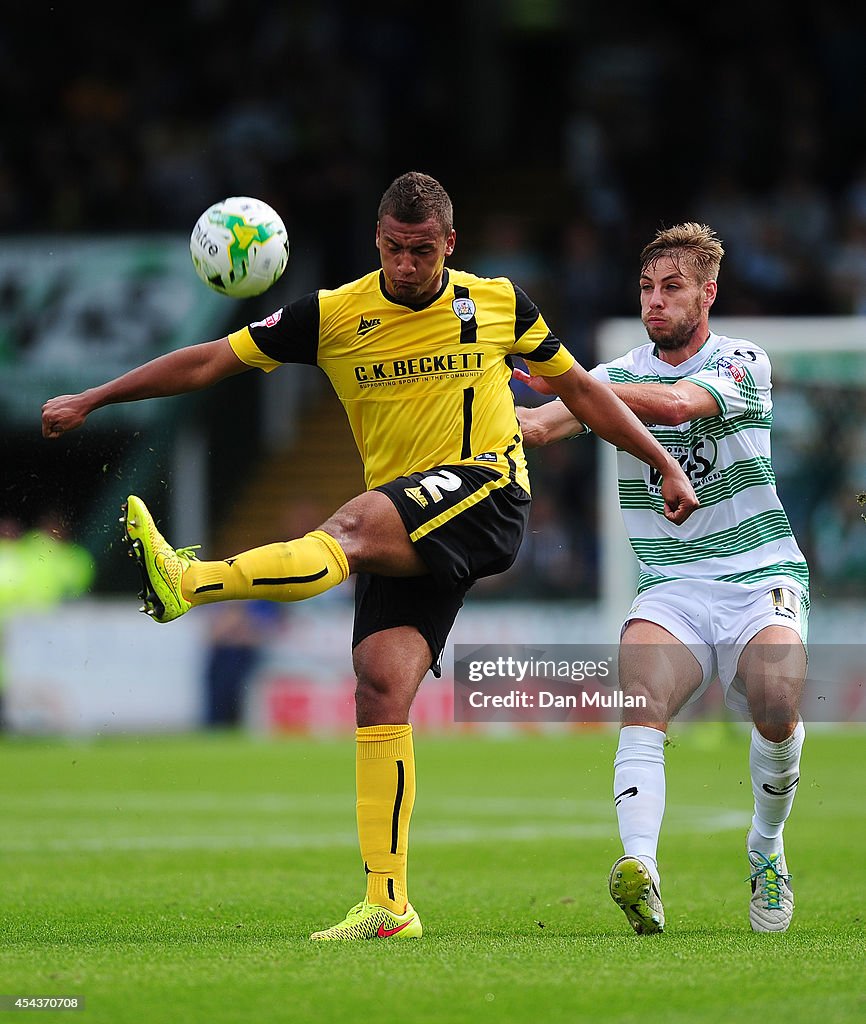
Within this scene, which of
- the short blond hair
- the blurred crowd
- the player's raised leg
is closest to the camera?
the player's raised leg

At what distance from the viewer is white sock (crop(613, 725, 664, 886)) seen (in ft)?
19.5

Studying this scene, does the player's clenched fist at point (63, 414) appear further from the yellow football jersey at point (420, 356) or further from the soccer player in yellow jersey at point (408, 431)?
the yellow football jersey at point (420, 356)

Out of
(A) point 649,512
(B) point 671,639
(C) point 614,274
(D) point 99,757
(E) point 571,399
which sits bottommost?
(D) point 99,757

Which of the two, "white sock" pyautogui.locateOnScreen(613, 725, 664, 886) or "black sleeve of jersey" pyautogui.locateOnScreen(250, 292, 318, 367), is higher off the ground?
"black sleeve of jersey" pyautogui.locateOnScreen(250, 292, 318, 367)

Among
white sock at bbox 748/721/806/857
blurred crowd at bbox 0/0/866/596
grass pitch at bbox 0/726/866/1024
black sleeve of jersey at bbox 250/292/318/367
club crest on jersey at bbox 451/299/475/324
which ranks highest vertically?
blurred crowd at bbox 0/0/866/596

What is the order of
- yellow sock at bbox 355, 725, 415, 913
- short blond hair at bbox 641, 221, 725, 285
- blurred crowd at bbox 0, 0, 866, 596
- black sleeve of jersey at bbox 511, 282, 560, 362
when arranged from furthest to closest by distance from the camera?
blurred crowd at bbox 0, 0, 866, 596, short blond hair at bbox 641, 221, 725, 285, black sleeve of jersey at bbox 511, 282, 560, 362, yellow sock at bbox 355, 725, 415, 913

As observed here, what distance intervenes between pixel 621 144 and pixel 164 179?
5.50 m

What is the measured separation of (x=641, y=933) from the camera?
597cm

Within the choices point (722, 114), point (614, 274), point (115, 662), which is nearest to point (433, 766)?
point (115, 662)

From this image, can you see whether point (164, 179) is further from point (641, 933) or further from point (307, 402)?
point (641, 933)

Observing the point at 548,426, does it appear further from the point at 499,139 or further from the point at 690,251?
the point at 499,139

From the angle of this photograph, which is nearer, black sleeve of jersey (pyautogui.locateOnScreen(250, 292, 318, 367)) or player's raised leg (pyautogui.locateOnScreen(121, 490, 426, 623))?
player's raised leg (pyautogui.locateOnScreen(121, 490, 426, 623))

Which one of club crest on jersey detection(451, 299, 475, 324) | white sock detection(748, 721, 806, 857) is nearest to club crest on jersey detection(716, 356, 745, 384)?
club crest on jersey detection(451, 299, 475, 324)

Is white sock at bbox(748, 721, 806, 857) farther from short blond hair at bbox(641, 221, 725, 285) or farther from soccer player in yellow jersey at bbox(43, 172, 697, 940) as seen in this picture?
short blond hair at bbox(641, 221, 725, 285)
